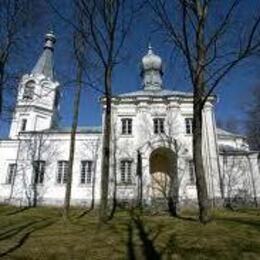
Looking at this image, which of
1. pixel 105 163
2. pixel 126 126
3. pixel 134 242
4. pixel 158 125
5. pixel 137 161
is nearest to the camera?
pixel 134 242

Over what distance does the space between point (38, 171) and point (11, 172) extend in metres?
3.84

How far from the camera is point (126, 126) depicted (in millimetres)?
27203

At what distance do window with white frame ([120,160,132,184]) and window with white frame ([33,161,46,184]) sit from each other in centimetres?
690

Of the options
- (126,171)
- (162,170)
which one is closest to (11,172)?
(126,171)

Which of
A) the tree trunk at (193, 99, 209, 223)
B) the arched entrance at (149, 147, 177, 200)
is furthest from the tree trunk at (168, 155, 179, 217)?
Result: the tree trunk at (193, 99, 209, 223)

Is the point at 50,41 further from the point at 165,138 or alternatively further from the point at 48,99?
the point at 165,138

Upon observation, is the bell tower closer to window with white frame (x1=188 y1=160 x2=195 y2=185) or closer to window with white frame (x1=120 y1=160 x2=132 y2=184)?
window with white frame (x1=120 y1=160 x2=132 y2=184)

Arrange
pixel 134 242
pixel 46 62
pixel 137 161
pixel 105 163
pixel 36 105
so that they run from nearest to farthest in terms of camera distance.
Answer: pixel 134 242 → pixel 105 163 → pixel 137 161 → pixel 36 105 → pixel 46 62

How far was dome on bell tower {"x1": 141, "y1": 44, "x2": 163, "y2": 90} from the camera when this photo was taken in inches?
1368

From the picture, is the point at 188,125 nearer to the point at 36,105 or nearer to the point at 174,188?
the point at 174,188

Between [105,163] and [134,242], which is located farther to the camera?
[105,163]

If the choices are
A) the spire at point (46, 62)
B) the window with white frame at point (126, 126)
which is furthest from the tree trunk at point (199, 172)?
the spire at point (46, 62)

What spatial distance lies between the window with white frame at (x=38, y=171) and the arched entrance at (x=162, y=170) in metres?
9.28

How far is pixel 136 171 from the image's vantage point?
997 inches
